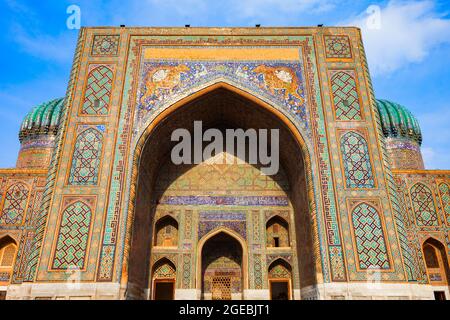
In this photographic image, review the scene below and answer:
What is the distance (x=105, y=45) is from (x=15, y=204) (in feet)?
13.8

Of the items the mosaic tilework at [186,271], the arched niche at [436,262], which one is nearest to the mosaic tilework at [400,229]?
the arched niche at [436,262]

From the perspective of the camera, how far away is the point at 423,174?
9.03m

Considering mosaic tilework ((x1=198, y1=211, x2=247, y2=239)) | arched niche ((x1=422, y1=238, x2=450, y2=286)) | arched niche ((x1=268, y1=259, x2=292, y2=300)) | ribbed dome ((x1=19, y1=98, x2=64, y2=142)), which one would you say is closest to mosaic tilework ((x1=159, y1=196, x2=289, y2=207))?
mosaic tilework ((x1=198, y1=211, x2=247, y2=239))

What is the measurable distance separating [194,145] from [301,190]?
117 inches

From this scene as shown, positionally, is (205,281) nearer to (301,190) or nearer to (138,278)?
(138,278)

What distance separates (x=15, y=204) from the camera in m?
8.48

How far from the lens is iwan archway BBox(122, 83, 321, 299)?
24.3ft

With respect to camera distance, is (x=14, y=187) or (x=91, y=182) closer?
(x=91, y=182)

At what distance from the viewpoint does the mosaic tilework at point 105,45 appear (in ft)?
26.2

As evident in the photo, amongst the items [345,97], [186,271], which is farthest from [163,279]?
[345,97]

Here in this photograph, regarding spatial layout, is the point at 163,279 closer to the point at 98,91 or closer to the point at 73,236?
the point at 73,236
